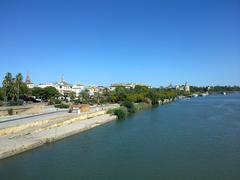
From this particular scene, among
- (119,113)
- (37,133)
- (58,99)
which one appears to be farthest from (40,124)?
(58,99)

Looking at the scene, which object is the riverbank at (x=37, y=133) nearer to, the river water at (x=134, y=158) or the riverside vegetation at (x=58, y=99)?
the river water at (x=134, y=158)

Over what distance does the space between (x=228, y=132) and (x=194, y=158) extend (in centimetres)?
1031

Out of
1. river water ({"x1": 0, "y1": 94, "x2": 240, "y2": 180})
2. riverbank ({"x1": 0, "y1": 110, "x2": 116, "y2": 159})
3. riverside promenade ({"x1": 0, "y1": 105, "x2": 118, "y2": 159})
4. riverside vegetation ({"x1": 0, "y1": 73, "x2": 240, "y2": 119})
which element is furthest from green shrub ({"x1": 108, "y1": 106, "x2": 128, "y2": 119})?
river water ({"x1": 0, "y1": 94, "x2": 240, "y2": 180})

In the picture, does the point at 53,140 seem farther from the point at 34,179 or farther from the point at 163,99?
the point at 163,99

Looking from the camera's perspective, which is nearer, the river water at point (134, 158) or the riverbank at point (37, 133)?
the river water at point (134, 158)

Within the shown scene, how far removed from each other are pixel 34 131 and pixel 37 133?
349mm

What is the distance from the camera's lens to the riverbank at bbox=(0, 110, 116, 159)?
20.1 meters

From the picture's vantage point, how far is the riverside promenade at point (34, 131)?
20328 mm

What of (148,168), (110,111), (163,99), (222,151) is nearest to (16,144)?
(148,168)

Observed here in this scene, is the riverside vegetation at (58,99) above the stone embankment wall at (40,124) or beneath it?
above

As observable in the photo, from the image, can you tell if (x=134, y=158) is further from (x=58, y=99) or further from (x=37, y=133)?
(x=58, y=99)

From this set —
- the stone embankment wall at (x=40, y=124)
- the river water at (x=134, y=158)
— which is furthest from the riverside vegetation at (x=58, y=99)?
the river water at (x=134, y=158)

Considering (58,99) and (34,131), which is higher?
(58,99)

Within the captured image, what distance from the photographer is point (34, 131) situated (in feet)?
83.5
